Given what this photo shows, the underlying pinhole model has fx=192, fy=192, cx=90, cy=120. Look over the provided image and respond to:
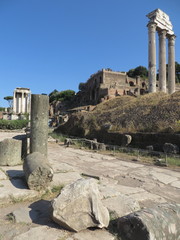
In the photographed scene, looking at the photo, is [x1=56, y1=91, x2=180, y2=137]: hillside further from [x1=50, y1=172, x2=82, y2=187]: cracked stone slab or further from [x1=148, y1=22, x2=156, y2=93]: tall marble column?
[x1=148, y1=22, x2=156, y2=93]: tall marble column

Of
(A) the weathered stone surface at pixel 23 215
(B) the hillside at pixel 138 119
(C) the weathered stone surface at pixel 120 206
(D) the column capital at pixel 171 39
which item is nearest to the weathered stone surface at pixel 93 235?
(C) the weathered stone surface at pixel 120 206

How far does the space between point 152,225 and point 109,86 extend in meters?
48.3

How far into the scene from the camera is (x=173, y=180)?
5457 millimetres

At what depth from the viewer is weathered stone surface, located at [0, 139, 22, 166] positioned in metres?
5.56

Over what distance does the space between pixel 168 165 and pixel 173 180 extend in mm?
2019

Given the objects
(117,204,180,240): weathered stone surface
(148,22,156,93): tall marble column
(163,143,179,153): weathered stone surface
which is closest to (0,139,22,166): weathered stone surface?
(117,204,180,240): weathered stone surface

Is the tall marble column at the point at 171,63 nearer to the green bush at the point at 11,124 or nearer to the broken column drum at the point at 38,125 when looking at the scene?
the green bush at the point at 11,124

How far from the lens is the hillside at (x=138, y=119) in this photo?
11.5m

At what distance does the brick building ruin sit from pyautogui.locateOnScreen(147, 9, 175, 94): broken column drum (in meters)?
17.2

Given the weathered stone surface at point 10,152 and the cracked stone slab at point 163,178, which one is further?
the weathered stone surface at point 10,152

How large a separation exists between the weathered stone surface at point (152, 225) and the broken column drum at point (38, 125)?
145 inches

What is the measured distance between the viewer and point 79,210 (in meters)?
2.58

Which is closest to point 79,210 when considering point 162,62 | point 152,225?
point 152,225

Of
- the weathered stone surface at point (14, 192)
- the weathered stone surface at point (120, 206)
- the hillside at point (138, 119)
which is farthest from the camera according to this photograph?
the hillside at point (138, 119)
